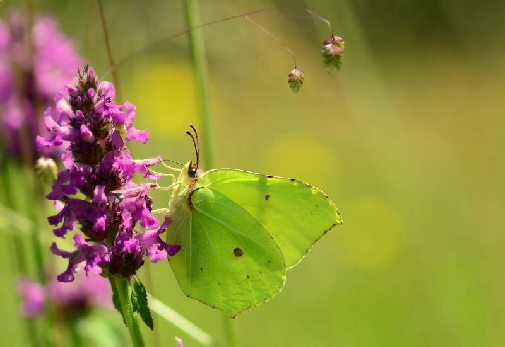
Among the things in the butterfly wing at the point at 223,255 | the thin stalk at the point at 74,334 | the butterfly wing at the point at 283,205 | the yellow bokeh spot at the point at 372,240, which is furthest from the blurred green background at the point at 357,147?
the thin stalk at the point at 74,334

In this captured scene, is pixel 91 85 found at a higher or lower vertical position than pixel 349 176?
lower

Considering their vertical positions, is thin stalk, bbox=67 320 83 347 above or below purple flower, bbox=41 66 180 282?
below

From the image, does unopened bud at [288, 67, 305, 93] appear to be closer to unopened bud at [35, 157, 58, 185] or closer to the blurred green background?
unopened bud at [35, 157, 58, 185]

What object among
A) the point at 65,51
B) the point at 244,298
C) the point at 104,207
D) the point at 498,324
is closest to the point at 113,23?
the point at 65,51

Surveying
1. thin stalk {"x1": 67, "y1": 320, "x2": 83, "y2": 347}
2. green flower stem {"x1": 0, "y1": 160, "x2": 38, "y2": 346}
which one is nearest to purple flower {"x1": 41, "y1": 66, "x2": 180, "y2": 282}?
green flower stem {"x1": 0, "y1": 160, "x2": 38, "y2": 346}

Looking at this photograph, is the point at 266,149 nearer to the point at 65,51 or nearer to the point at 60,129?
the point at 65,51

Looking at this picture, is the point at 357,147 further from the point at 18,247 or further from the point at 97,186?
the point at 97,186
